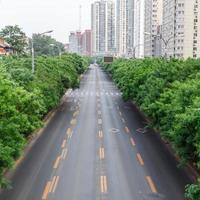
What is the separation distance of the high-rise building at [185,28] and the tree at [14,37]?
42.8 meters

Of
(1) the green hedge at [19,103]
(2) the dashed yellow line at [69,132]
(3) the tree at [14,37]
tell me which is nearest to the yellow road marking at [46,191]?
(1) the green hedge at [19,103]

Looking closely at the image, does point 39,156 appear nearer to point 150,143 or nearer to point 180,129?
point 150,143

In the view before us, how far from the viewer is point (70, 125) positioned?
45062 mm

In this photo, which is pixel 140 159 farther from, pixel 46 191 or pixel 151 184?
pixel 46 191

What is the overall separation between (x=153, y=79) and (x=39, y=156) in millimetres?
14385

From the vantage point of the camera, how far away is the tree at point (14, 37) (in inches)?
4955

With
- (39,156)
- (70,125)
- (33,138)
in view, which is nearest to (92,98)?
(70,125)

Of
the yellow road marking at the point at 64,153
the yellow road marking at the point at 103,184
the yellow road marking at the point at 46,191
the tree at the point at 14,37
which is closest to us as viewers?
the yellow road marking at the point at 46,191

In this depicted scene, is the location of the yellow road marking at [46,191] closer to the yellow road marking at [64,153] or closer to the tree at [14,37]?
the yellow road marking at [64,153]

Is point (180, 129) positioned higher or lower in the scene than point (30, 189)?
higher

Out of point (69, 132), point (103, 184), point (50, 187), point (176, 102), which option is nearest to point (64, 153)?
point (103, 184)

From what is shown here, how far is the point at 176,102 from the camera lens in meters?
27.3

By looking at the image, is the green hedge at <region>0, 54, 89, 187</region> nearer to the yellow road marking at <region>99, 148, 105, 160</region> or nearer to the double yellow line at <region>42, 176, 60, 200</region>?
the double yellow line at <region>42, 176, 60, 200</region>

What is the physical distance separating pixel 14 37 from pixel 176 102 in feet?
346
